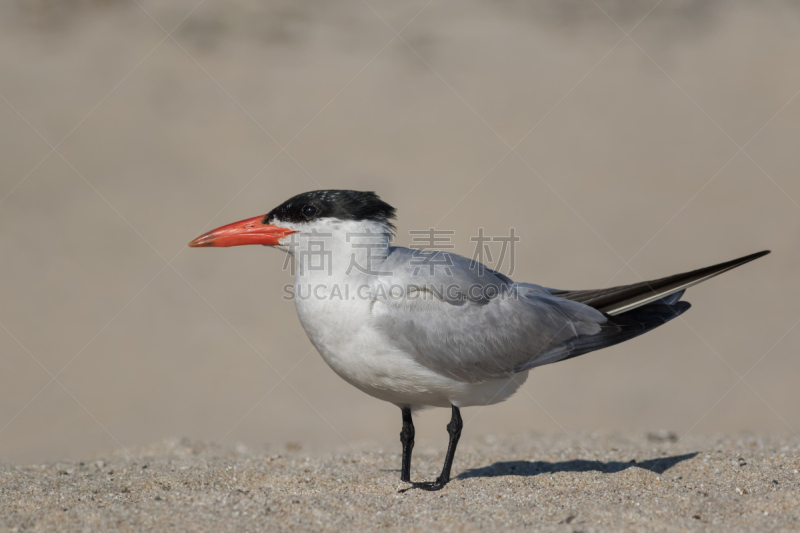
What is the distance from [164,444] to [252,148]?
10517mm

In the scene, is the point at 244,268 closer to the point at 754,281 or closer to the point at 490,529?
the point at 754,281

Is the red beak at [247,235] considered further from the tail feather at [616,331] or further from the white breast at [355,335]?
the tail feather at [616,331]

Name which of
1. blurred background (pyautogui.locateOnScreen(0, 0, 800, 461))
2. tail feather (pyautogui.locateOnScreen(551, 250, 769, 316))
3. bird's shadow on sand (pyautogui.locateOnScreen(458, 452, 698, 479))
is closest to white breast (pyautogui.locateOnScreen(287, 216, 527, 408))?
bird's shadow on sand (pyautogui.locateOnScreen(458, 452, 698, 479))

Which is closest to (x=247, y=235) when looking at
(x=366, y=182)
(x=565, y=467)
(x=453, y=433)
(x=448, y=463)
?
(x=453, y=433)

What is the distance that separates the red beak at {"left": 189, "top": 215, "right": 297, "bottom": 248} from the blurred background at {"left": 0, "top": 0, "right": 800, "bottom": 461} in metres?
4.38

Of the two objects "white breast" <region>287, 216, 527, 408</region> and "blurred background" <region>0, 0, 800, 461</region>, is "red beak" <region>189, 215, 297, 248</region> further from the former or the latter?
"blurred background" <region>0, 0, 800, 461</region>

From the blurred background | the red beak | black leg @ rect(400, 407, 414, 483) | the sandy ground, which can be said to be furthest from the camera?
the blurred background

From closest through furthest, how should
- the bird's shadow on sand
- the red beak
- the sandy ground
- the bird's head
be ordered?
the sandy ground → the bird's head → the red beak → the bird's shadow on sand

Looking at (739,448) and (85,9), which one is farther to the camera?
(85,9)

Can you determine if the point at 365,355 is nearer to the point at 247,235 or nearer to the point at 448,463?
the point at 448,463

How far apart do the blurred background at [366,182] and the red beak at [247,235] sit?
14.4ft

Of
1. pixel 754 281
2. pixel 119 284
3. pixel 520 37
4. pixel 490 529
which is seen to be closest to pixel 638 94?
pixel 520 37

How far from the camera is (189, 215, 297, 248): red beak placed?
527 centimetres

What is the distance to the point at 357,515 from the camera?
13.4ft
